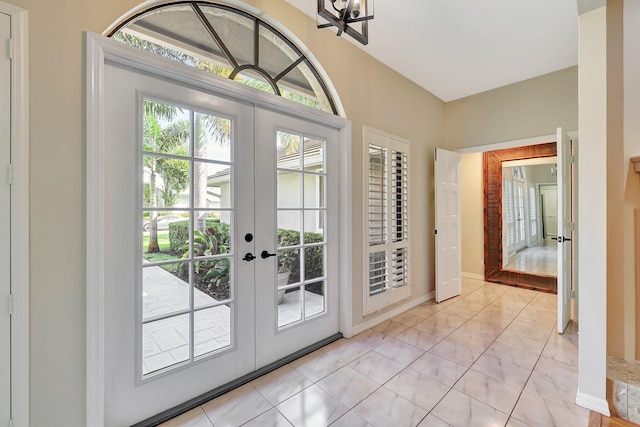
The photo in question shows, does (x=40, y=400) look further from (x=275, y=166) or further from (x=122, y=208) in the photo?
(x=275, y=166)

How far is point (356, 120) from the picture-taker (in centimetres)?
273

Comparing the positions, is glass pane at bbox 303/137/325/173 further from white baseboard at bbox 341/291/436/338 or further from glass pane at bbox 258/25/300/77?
white baseboard at bbox 341/291/436/338

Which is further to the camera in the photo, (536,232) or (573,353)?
(536,232)

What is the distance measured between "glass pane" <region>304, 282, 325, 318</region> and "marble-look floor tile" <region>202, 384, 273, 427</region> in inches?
29.2

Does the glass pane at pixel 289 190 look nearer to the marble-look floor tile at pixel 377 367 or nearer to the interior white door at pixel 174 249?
the interior white door at pixel 174 249

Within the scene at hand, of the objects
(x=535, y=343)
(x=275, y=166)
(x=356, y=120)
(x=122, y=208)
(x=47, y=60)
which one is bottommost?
(x=535, y=343)

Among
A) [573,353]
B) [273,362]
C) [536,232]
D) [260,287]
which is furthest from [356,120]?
[536,232]

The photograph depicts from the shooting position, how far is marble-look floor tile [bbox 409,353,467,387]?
2.00 meters

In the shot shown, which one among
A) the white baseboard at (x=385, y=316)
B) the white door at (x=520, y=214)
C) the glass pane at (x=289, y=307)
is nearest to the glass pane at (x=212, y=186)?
the glass pane at (x=289, y=307)

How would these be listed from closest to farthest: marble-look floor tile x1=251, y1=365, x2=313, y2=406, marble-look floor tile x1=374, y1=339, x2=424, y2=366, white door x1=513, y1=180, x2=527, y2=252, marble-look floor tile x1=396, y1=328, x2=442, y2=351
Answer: marble-look floor tile x1=251, y1=365, x2=313, y2=406
marble-look floor tile x1=374, y1=339, x2=424, y2=366
marble-look floor tile x1=396, y1=328, x2=442, y2=351
white door x1=513, y1=180, x2=527, y2=252

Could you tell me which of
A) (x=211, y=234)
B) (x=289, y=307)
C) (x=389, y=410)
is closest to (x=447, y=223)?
(x=289, y=307)

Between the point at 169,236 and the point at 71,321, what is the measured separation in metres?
0.60

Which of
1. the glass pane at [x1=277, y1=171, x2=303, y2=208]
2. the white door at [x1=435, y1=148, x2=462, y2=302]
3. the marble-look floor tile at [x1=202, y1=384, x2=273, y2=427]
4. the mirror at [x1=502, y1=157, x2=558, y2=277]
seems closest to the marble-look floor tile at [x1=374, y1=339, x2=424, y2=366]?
the marble-look floor tile at [x1=202, y1=384, x2=273, y2=427]
